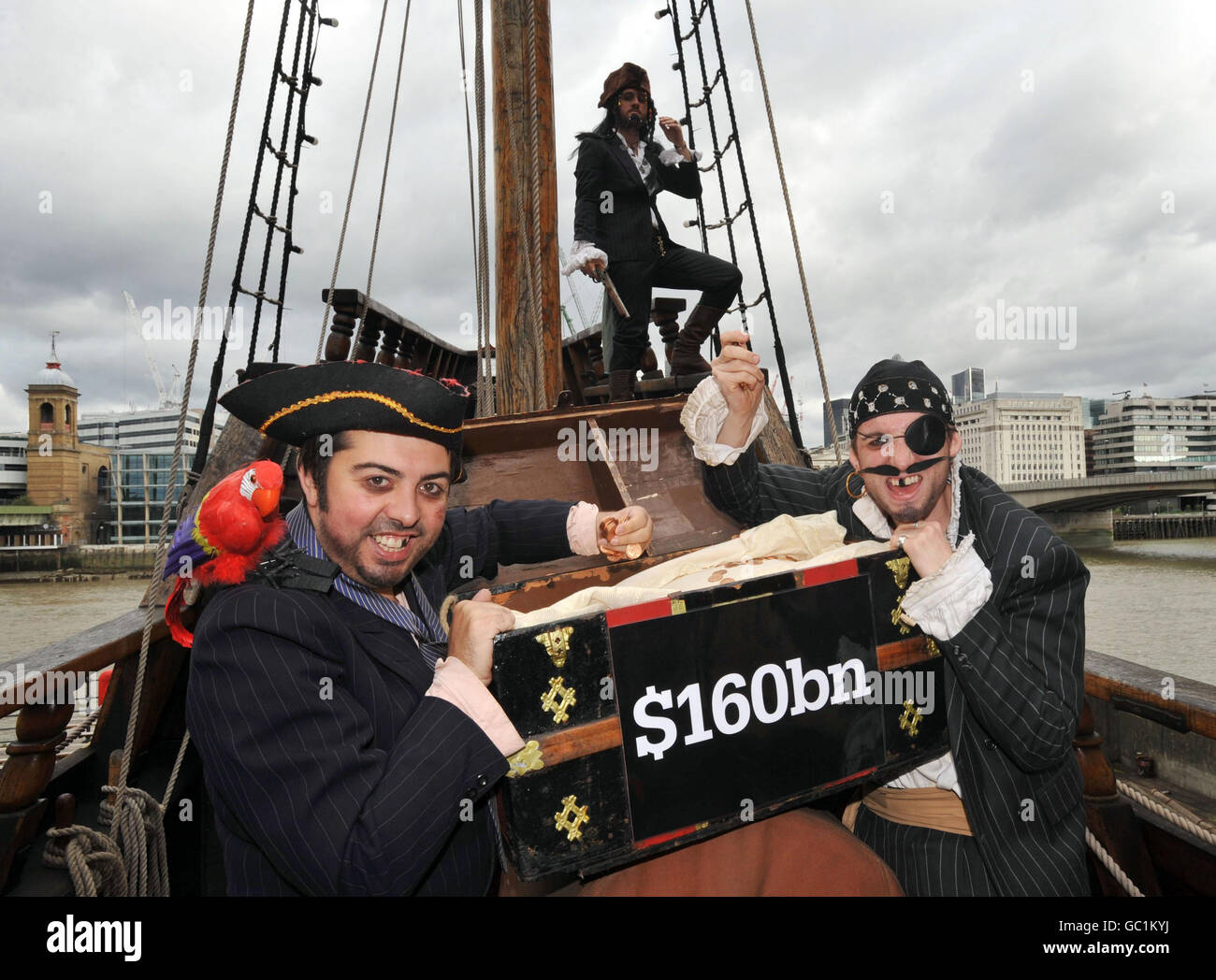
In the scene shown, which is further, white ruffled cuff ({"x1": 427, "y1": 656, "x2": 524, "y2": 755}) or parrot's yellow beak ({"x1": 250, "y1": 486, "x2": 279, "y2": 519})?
parrot's yellow beak ({"x1": 250, "y1": 486, "x2": 279, "y2": 519})

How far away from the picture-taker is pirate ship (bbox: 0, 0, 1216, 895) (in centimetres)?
133

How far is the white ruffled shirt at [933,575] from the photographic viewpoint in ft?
5.23

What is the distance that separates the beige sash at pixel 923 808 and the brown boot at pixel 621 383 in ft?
10.4

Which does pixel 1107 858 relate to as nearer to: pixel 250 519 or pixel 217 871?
pixel 250 519

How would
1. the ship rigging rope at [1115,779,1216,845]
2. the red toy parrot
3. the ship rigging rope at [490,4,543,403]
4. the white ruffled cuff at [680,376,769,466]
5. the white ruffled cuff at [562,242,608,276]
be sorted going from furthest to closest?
the ship rigging rope at [490,4,543,403], the white ruffled cuff at [562,242,608,276], the white ruffled cuff at [680,376,769,466], the ship rigging rope at [1115,779,1216,845], the red toy parrot

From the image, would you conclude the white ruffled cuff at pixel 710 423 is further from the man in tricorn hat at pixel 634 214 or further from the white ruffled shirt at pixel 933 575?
the man in tricorn hat at pixel 634 214

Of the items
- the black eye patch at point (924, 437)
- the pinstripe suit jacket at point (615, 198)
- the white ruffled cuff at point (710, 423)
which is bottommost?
the black eye patch at point (924, 437)

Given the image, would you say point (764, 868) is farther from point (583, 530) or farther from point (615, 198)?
point (615, 198)

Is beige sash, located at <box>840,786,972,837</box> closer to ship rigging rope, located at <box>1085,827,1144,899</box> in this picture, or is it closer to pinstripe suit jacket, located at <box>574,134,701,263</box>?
ship rigging rope, located at <box>1085,827,1144,899</box>

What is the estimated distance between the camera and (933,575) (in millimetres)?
1593

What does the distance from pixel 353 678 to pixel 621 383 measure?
3.54 m

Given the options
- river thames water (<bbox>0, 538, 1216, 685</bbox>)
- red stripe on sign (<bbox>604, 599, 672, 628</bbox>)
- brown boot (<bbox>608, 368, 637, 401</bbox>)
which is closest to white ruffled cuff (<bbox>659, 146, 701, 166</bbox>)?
brown boot (<bbox>608, 368, 637, 401</bbox>)

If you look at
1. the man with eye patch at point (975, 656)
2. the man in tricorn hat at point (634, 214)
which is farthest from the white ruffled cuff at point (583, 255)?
the man with eye patch at point (975, 656)

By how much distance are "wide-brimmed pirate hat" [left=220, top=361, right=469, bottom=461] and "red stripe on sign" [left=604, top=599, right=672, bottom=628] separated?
24.5 inches
